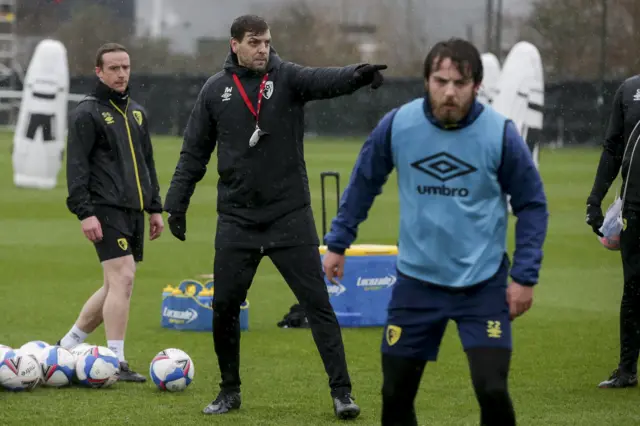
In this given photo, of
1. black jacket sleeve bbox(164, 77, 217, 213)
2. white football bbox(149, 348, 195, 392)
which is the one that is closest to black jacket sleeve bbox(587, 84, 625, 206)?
black jacket sleeve bbox(164, 77, 217, 213)

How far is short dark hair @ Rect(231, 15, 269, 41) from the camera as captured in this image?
717 cm

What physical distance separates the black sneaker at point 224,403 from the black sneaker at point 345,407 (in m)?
0.63

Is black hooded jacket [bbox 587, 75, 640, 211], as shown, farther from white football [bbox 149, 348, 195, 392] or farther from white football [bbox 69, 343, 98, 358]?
white football [bbox 69, 343, 98, 358]

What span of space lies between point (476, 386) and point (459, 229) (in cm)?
65

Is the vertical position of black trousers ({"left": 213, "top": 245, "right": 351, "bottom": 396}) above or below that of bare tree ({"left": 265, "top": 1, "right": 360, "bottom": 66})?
above

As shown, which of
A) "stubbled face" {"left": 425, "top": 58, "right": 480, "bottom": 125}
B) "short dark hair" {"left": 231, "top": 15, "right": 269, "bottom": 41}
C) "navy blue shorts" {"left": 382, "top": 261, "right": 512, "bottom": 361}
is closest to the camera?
"stubbled face" {"left": 425, "top": 58, "right": 480, "bottom": 125}

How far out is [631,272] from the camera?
324 inches

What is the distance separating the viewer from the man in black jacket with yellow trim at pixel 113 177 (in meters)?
8.40

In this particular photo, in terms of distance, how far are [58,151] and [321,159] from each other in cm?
1193

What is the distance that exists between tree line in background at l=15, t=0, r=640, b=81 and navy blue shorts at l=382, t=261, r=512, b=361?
164 ft

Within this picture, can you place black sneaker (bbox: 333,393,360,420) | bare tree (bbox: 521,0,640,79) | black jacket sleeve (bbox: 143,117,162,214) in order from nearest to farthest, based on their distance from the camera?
black sneaker (bbox: 333,393,360,420)
black jacket sleeve (bbox: 143,117,162,214)
bare tree (bbox: 521,0,640,79)

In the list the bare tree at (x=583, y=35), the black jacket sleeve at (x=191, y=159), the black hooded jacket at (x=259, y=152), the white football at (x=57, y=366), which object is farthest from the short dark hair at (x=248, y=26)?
the bare tree at (x=583, y=35)

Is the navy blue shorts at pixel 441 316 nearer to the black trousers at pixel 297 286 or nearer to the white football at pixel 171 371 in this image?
the black trousers at pixel 297 286

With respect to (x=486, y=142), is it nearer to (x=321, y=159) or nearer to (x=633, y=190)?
(x=633, y=190)
